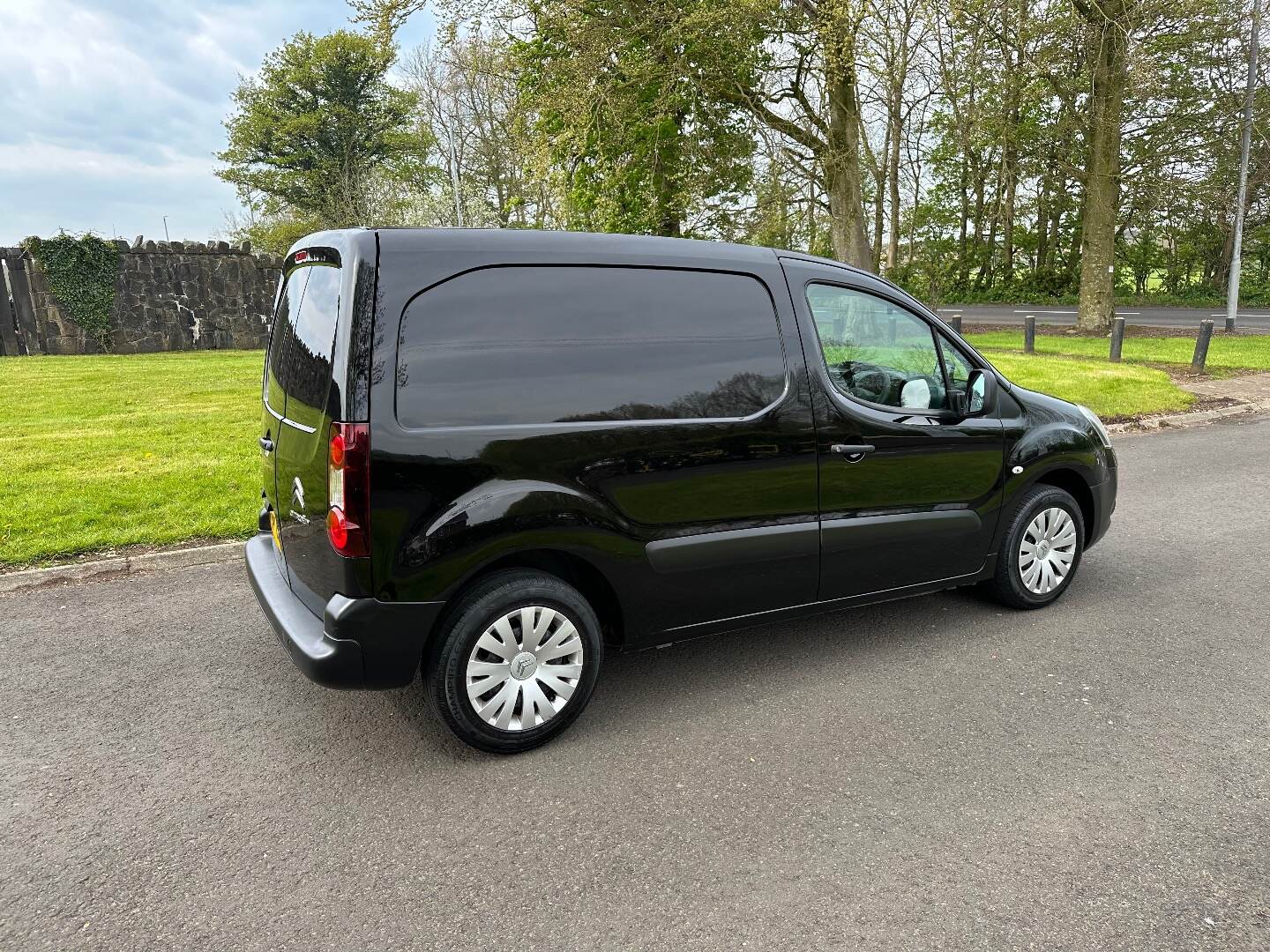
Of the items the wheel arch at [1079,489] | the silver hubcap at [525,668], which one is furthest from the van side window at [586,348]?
the wheel arch at [1079,489]

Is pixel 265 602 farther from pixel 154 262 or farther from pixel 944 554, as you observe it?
pixel 154 262

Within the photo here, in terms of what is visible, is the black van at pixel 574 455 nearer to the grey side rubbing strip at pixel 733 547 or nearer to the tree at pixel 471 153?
the grey side rubbing strip at pixel 733 547

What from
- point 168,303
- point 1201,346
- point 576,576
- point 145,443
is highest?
point 168,303

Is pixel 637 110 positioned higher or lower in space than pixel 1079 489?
higher


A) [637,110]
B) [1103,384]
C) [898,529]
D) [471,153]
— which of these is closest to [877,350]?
[898,529]

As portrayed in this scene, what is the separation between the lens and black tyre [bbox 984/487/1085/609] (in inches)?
173

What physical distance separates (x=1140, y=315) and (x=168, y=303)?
92.0 feet

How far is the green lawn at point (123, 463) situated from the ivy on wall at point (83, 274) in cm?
661

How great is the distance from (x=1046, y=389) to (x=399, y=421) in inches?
430

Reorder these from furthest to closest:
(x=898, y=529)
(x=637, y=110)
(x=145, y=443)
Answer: (x=637, y=110)
(x=145, y=443)
(x=898, y=529)

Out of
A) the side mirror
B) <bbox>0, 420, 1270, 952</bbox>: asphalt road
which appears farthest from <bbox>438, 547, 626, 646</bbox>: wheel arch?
the side mirror

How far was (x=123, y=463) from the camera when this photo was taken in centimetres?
764

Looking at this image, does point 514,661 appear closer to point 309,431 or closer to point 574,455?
point 574,455

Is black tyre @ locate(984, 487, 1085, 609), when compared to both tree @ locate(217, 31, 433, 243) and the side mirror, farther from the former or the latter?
tree @ locate(217, 31, 433, 243)
